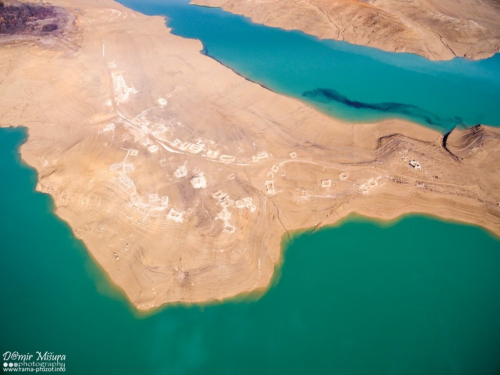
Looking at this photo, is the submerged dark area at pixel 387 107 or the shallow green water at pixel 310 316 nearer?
the shallow green water at pixel 310 316

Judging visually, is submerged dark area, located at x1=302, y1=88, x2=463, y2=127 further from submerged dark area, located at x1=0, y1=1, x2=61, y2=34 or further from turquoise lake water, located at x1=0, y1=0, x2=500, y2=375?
submerged dark area, located at x1=0, y1=1, x2=61, y2=34

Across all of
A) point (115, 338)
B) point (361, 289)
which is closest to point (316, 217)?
point (361, 289)

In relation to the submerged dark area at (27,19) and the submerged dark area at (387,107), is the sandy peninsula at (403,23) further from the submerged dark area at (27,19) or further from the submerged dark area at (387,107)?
the submerged dark area at (27,19)

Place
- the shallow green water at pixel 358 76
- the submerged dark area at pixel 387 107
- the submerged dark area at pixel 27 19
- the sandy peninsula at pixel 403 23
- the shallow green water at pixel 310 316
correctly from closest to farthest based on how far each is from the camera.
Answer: the shallow green water at pixel 310 316
the submerged dark area at pixel 387 107
the shallow green water at pixel 358 76
the submerged dark area at pixel 27 19
the sandy peninsula at pixel 403 23

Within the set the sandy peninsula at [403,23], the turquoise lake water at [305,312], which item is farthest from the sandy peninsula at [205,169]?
the sandy peninsula at [403,23]

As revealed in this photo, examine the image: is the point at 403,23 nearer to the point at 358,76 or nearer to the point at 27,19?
the point at 358,76
